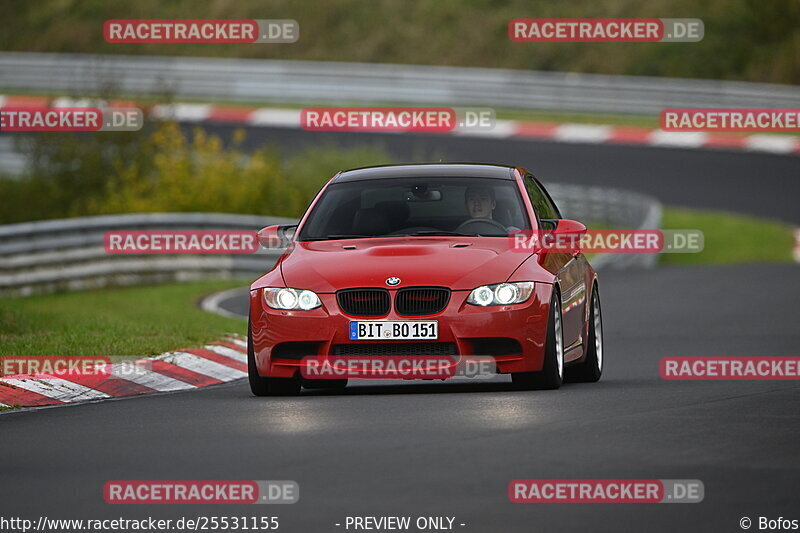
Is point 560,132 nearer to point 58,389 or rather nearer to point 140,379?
point 140,379

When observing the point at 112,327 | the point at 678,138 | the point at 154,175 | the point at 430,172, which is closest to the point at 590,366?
the point at 430,172

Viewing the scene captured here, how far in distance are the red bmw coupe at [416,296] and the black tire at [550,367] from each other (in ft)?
0.03

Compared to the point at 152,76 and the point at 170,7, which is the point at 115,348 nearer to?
the point at 152,76

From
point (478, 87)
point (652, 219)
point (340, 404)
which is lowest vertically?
point (340, 404)

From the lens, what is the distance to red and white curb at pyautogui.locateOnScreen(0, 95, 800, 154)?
135 feet

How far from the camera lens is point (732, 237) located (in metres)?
31.6

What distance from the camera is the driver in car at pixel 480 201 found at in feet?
41.9

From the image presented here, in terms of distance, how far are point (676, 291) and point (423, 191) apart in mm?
10999

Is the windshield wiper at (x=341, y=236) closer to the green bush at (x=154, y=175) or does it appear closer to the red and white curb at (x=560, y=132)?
the green bush at (x=154, y=175)

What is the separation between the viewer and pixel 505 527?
7152 millimetres

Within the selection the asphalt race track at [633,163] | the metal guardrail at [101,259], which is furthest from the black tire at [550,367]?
the asphalt race track at [633,163]

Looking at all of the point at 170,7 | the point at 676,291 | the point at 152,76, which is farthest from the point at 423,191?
the point at 170,7

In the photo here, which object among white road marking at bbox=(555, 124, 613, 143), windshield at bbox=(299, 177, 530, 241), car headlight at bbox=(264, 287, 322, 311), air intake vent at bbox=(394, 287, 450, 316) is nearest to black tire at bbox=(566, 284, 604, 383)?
windshield at bbox=(299, 177, 530, 241)

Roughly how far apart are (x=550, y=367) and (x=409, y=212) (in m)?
1.71
